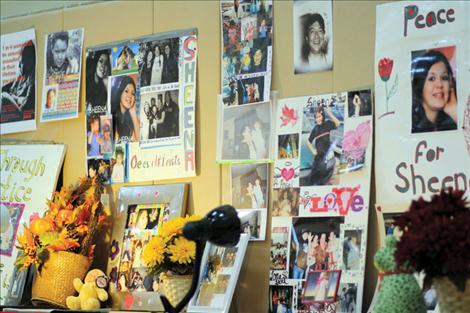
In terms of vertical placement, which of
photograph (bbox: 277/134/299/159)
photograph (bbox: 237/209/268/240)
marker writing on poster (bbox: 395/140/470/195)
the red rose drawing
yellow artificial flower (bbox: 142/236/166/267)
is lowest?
yellow artificial flower (bbox: 142/236/166/267)

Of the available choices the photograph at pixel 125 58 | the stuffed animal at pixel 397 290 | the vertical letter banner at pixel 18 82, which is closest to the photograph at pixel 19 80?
the vertical letter banner at pixel 18 82

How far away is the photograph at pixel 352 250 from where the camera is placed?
7.42 ft

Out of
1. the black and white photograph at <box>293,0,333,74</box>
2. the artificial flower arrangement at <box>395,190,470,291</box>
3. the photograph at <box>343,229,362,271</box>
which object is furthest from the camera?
the black and white photograph at <box>293,0,333,74</box>

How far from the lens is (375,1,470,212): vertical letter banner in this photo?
2184 millimetres

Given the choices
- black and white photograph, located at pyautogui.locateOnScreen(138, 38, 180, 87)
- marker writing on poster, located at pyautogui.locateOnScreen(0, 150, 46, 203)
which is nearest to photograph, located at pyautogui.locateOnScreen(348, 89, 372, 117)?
black and white photograph, located at pyautogui.locateOnScreen(138, 38, 180, 87)

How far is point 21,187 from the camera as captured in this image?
3.02m

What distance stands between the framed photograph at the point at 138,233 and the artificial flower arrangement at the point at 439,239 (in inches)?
55.2

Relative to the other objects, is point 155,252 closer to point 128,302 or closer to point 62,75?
point 128,302

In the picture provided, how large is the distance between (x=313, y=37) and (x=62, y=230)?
1.11 metres

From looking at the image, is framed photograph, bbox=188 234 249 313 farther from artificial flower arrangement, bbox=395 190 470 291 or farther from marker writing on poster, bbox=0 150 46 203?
artificial flower arrangement, bbox=395 190 470 291

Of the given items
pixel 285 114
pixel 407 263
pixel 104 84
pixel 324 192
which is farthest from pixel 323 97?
pixel 407 263

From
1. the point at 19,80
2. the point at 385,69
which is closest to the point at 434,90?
the point at 385,69

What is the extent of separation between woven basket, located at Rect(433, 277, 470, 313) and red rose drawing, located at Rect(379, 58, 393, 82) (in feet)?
3.60

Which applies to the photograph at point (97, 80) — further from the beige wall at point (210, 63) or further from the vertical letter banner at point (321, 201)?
the vertical letter banner at point (321, 201)
